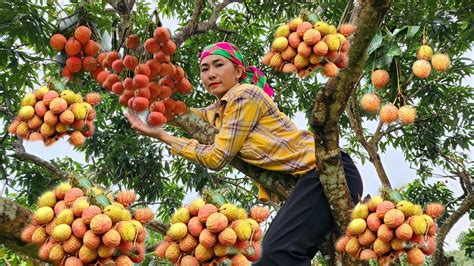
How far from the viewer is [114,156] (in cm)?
420

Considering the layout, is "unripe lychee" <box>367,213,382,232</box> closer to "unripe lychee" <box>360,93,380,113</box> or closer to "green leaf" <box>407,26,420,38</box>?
"unripe lychee" <box>360,93,380,113</box>

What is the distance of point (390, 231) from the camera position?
5.66 ft

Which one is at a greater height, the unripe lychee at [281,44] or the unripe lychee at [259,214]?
the unripe lychee at [281,44]

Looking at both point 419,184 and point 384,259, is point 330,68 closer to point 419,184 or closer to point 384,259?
point 384,259

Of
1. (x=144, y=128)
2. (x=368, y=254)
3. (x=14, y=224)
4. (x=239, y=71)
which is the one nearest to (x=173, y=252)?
(x=14, y=224)

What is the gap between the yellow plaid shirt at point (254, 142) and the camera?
2184mm

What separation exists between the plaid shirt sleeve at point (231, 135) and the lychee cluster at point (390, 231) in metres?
0.56

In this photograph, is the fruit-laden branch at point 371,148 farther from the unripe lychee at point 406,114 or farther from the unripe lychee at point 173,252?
the unripe lychee at point 173,252

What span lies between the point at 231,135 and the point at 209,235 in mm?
719

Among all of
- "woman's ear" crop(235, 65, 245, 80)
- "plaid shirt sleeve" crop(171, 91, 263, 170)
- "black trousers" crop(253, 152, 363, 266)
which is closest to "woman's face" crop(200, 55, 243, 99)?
"woman's ear" crop(235, 65, 245, 80)

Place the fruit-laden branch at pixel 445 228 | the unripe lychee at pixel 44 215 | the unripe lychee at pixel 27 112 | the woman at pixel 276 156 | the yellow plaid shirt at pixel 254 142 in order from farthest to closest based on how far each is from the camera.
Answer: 1. the fruit-laden branch at pixel 445 228
2. the yellow plaid shirt at pixel 254 142
3. the woman at pixel 276 156
4. the unripe lychee at pixel 27 112
5. the unripe lychee at pixel 44 215

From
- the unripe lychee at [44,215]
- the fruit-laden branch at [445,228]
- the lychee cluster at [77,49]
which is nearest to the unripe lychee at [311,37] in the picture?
the unripe lychee at [44,215]

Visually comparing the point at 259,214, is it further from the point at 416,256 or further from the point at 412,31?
the point at 412,31

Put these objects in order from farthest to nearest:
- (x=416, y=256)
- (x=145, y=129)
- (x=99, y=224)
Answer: (x=145, y=129), (x=416, y=256), (x=99, y=224)
